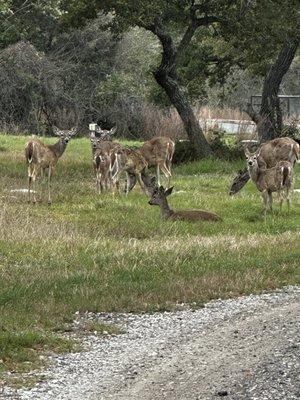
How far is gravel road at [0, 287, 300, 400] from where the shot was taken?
316 inches

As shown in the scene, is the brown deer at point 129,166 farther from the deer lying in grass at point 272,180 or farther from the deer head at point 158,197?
the deer lying in grass at point 272,180

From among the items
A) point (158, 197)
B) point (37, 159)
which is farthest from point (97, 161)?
point (158, 197)

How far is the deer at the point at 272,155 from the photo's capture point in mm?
22594

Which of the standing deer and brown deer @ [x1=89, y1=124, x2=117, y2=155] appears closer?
the standing deer

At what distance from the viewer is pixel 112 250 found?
1459 centimetres

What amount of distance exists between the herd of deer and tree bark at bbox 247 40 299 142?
8506mm

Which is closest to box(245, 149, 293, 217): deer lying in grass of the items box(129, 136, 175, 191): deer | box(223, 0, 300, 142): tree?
box(129, 136, 175, 191): deer

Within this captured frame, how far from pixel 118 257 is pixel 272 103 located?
71.0 ft

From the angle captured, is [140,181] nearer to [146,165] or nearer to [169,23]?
[146,165]

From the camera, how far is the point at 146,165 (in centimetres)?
2325

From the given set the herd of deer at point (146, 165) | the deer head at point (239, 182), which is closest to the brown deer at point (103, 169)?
the herd of deer at point (146, 165)

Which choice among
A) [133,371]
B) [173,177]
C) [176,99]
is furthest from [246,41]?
[133,371]

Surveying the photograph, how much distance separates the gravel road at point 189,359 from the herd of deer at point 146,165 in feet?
25.6

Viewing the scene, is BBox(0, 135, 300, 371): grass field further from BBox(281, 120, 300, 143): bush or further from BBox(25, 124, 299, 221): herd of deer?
BBox(281, 120, 300, 143): bush
